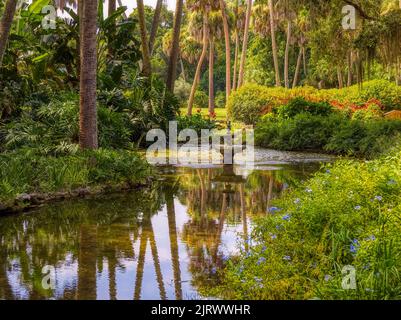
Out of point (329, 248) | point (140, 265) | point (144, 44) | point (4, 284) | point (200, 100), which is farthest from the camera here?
point (200, 100)

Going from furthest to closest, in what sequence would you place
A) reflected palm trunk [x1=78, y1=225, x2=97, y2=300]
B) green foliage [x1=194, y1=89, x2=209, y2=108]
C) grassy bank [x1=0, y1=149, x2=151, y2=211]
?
green foliage [x1=194, y1=89, x2=209, y2=108], grassy bank [x1=0, y1=149, x2=151, y2=211], reflected palm trunk [x1=78, y1=225, x2=97, y2=300]

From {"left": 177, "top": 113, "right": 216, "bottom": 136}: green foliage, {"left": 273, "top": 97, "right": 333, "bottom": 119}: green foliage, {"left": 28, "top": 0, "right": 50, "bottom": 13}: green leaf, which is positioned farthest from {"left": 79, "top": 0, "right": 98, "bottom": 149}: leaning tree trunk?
{"left": 273, "top": 97, "right": 333, "bottom": 119}: green foliage

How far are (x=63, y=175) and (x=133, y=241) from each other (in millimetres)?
4526

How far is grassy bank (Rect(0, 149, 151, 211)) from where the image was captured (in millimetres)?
12133

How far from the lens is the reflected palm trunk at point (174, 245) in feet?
23.1

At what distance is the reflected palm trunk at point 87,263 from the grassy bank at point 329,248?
52.4 inches

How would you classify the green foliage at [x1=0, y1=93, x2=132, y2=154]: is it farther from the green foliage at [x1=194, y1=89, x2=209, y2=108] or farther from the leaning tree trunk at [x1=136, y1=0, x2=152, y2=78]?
the green foliage at [x1=194, y1=89, x2=209, y2=108]

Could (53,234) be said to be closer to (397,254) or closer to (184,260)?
(184,260)

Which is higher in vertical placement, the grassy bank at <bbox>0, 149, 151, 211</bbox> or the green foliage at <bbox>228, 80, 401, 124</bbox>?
the green foliage at <bbox>228, 80, 401, 124</bbox>

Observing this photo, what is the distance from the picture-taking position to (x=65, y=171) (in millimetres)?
13500

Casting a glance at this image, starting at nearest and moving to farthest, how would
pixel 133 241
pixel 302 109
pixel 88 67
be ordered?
pixel 133 241 < pixel 88 67 < pixel 302 109

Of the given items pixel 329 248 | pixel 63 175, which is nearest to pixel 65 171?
pixel 63 175

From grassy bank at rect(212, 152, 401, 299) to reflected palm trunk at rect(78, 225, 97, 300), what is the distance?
4.37 feet

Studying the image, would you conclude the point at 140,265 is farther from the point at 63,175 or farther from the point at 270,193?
the point at 270,193
